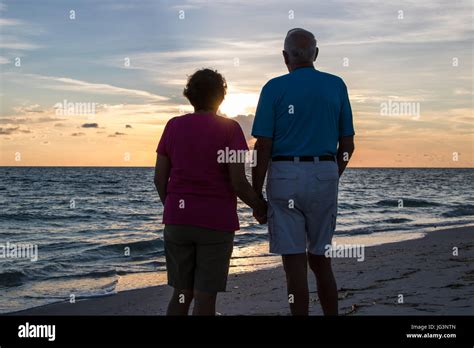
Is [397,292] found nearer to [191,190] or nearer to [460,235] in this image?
[191,190]

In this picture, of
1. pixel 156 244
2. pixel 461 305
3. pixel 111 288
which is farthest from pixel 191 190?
pixel 156 244

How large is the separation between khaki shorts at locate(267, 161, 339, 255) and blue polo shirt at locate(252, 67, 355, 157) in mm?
116

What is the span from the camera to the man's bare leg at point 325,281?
4.32 meters

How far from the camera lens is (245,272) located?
11164 millimetres

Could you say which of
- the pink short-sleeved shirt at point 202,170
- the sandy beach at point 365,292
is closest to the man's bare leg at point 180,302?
the pink short-sleeved shirt at point 202,170

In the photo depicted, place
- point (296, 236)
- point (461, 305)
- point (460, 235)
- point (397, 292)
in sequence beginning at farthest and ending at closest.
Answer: point (460, 235)
point (397, 292)
point (461, 305)
point (296, 236)

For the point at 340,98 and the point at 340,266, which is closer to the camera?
the point at 340,98

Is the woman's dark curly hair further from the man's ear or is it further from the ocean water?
the ocean water

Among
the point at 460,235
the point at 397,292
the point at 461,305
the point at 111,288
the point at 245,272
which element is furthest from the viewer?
the point at 460,235

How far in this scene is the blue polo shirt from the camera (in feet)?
13.7

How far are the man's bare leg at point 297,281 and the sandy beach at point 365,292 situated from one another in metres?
1.98

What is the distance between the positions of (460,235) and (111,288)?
33.2ft

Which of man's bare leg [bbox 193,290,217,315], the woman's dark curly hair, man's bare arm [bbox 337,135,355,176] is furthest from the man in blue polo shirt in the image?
man's bare leg [bbox 193,290,217,315]
